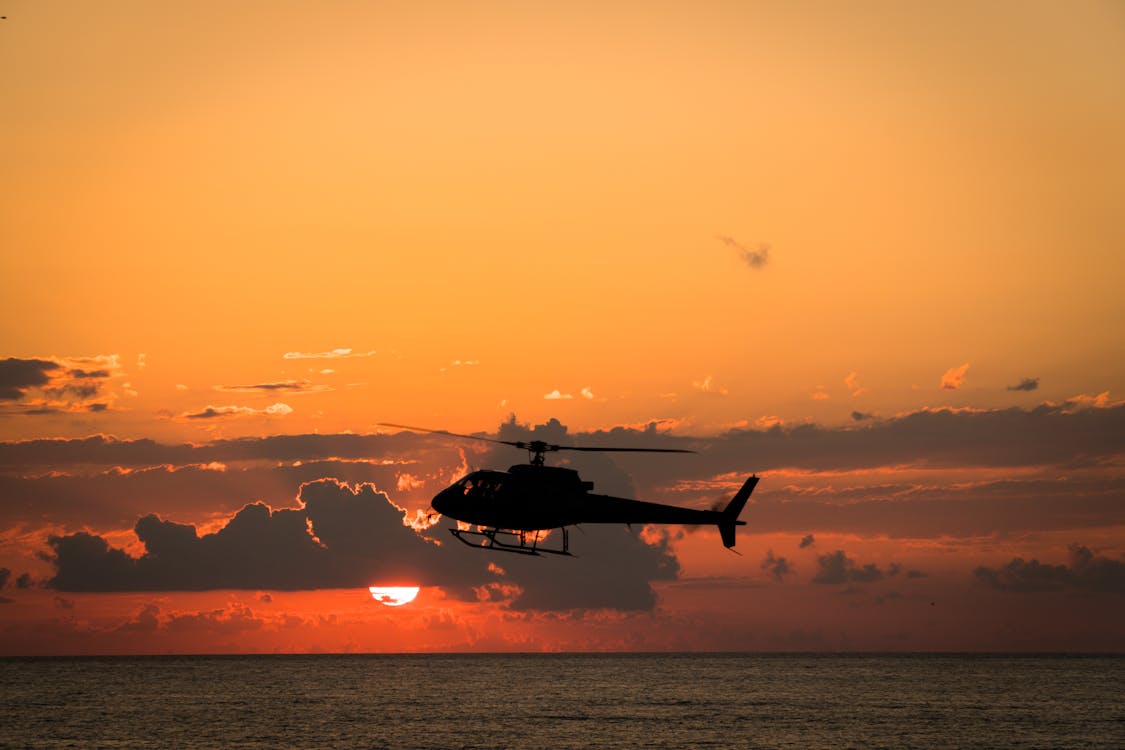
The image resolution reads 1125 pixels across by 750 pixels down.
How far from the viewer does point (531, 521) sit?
61.1m

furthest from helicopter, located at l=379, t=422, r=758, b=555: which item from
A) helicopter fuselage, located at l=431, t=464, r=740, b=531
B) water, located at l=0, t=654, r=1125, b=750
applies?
water, located at l=0, t=654, r=1125, b=750

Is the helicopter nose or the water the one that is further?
the water

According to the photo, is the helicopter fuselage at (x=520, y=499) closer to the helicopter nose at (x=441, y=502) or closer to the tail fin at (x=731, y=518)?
the helicopter nose at (x=441, y=502)

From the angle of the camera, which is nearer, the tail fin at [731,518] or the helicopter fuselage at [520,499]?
the helicopter fuselage at [520,499]

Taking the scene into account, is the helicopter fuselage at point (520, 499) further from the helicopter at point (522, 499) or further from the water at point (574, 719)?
the water at point (574, 719)

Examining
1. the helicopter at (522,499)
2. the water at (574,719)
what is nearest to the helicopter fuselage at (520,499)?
the helicopter at (522,499)

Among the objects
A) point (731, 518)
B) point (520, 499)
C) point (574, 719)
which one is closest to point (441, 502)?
point (520, 499)

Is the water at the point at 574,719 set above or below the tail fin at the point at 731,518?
below

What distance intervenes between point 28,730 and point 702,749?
7092 centimetres

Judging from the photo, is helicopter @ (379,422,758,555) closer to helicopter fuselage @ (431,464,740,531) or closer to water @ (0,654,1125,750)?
helicopter fuselage @ (431,464,740,531)

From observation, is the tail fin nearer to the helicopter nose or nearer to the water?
the helicopter nose

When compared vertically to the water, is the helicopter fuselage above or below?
above

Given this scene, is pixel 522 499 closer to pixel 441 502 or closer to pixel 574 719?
pixel 441 502

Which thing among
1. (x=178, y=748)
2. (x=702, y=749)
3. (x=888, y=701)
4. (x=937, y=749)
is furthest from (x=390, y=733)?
(x=888, y=701)
